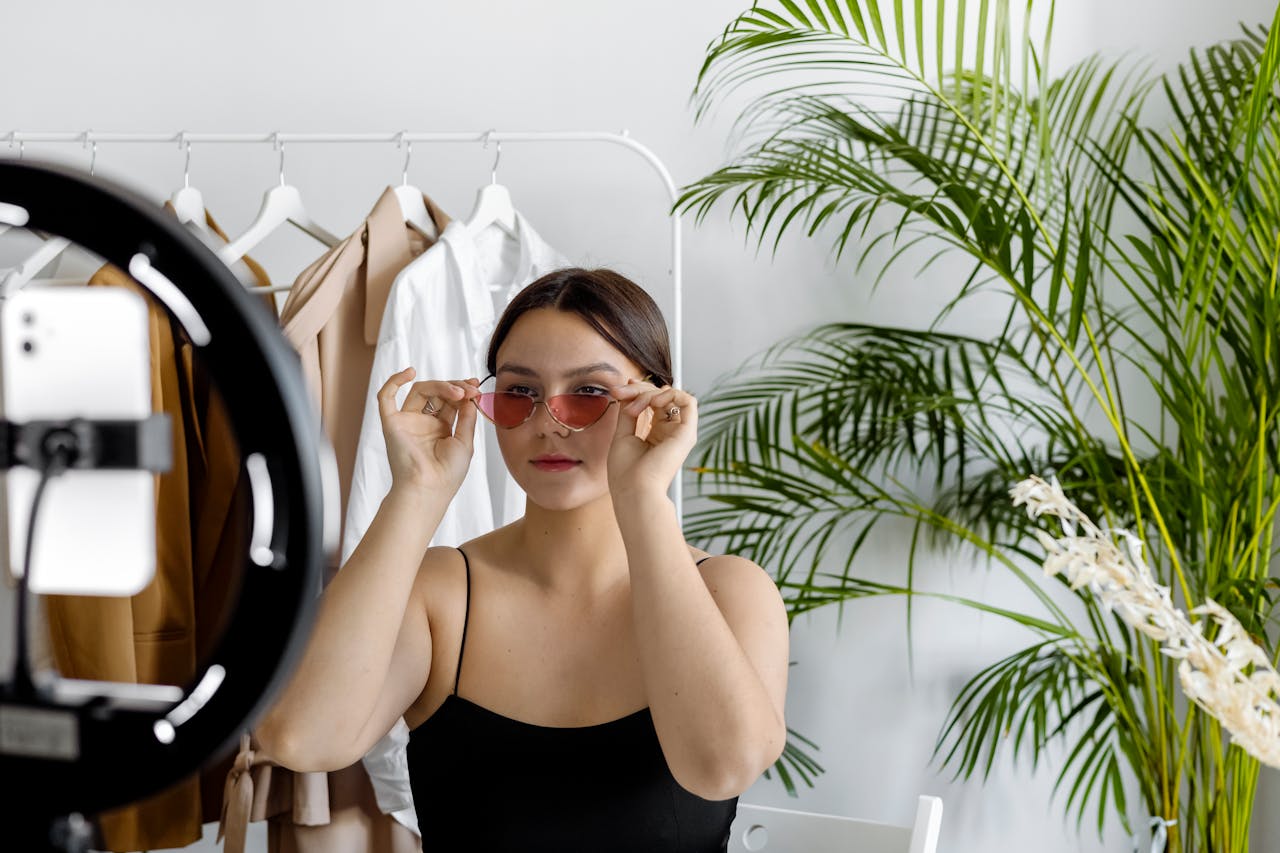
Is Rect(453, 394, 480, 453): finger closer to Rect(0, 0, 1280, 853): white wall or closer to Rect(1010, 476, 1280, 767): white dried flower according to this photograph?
Rect(1010, 476, 1280, 767): white dried flower

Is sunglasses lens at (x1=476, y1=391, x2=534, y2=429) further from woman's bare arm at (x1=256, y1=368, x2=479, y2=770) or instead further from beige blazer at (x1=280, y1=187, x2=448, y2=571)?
beige blazer at (x1=280, y1=187, x2=448, y2=571)

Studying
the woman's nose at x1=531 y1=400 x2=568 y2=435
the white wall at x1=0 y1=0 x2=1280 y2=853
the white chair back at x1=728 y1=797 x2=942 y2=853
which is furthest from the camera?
the white wall at x1=0 y1=0 x2=1280 y2=853

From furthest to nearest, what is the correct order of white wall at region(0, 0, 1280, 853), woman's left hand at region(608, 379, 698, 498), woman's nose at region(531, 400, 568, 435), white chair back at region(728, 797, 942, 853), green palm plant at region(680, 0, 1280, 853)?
white wall at region(0, 0, 1280, 853) < green palm plant at region(680, 0, 1280, 853) < white chair back at region(728, 797, 942, 853) < woman's nose at region(531, 400, 568, 435) < woman's left hand at region(608, 379, 698, 498)

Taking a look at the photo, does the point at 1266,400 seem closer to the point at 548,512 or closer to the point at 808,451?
the point at 808,451

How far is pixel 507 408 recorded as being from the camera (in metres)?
1.08

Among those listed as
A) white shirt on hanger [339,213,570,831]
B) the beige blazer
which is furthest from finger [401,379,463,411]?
the beige blazer

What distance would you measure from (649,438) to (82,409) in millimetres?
784

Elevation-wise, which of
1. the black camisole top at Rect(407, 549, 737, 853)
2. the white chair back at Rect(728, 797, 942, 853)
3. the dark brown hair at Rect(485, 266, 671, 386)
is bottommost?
the white chair back at Rect(728, 797, 942, 853)

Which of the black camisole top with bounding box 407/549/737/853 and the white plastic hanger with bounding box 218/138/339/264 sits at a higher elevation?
the white plastic hanger with bounding box 218/138/339/264

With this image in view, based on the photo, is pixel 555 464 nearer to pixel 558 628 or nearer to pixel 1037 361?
pixel 558 628

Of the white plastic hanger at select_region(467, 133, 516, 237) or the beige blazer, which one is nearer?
the beige blazer

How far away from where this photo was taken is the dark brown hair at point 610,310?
46.1 inches

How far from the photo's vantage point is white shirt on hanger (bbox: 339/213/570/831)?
5.09 ft

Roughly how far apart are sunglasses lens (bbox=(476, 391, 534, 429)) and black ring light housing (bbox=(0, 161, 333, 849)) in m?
0.78
